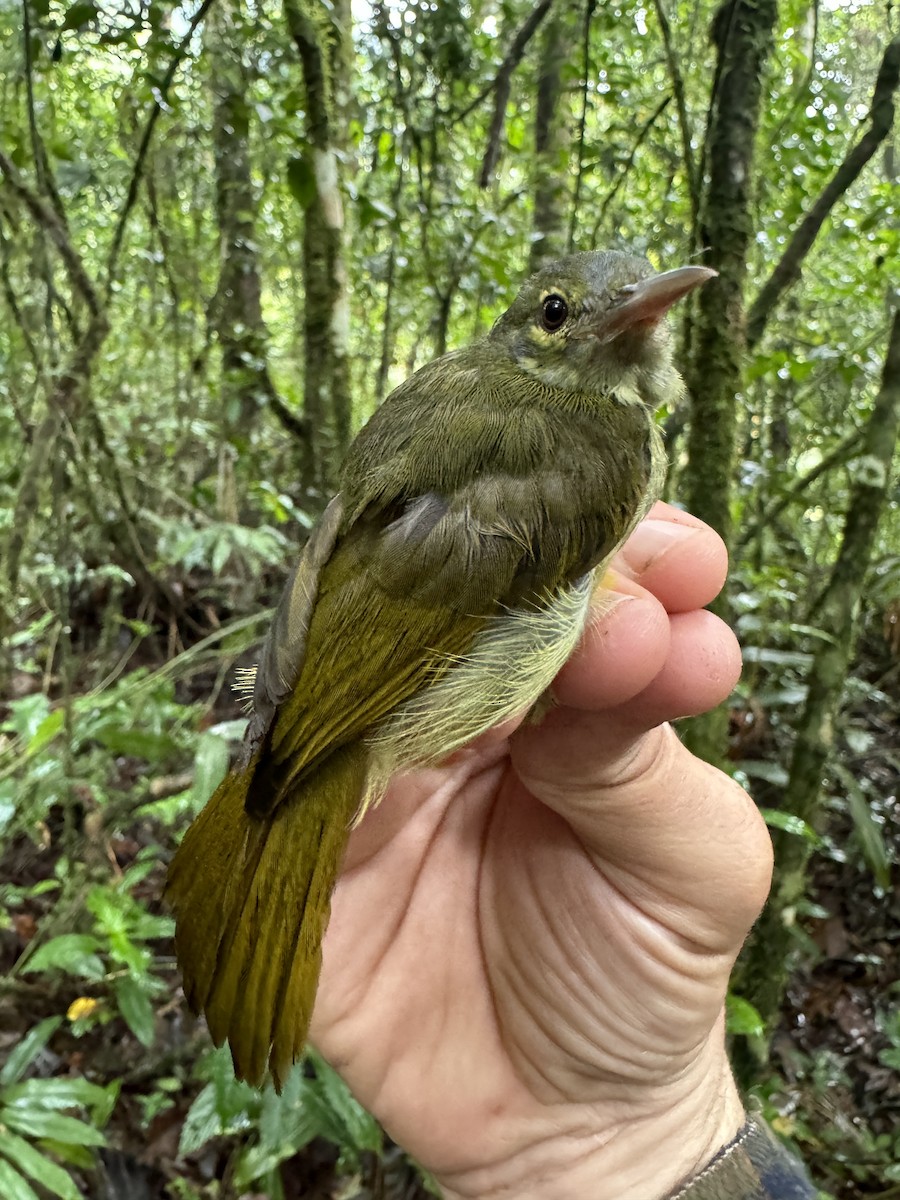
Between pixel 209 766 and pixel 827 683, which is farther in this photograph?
pixel 827 683

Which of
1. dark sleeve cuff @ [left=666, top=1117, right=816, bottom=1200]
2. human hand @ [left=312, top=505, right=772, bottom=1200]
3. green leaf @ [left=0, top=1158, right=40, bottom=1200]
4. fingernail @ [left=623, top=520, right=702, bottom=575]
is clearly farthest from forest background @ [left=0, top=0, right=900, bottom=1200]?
fingernail @ [left=623, top=520, right=702, bottom=575]

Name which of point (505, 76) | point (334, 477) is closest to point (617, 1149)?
point (334, 477)

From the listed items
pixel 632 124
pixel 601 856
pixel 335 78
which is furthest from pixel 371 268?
pixel 601 856

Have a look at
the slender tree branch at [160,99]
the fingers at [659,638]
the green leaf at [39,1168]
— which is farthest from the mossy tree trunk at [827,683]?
the slender tree branch at [160,99]

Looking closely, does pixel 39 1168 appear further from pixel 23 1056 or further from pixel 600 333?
pixel 600 333

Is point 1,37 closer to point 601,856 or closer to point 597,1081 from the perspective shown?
point 601,856

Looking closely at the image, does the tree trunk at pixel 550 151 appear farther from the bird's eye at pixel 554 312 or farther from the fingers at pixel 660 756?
the fingers at pixel 660 756
